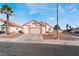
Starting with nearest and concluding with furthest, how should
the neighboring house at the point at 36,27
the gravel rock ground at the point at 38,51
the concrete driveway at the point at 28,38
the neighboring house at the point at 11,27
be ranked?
the gravel rock ground at the point at 38,51
the neighboring house at the point at 11,27
the neighboring house at the point at 36,27
the concrete driveway at the point at 28,38

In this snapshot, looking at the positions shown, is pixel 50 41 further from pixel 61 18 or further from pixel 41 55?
pixel 41 55

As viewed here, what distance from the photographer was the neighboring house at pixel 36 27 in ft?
45.8

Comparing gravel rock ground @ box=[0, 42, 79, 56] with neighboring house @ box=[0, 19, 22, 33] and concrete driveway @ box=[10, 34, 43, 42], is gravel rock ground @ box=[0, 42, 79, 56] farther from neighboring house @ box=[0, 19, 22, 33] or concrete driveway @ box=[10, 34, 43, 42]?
concrete driveway @ box=[10, 34, 43, 42]

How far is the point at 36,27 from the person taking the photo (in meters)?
14.6

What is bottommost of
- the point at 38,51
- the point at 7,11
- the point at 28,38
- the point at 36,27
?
the point at 38,51

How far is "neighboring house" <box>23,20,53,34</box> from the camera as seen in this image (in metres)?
14.0

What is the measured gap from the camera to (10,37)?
14742 millimetres

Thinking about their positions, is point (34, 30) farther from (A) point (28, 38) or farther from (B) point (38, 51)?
(B) point (38, 51)

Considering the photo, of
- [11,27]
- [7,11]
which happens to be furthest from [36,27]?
[7,11]

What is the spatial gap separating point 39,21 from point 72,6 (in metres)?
2.52

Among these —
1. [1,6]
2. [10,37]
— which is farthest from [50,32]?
[1,6]

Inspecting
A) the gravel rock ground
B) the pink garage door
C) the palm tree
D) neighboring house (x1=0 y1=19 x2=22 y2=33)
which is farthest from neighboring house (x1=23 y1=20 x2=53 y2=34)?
the gravel rock ground

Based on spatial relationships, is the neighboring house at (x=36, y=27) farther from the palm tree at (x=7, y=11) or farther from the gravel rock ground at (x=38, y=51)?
the gravel rock ground at (x=38, y=51)

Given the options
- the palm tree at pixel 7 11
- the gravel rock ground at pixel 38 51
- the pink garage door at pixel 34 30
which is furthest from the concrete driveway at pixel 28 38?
the gravel rock ground at pixel 38 51
